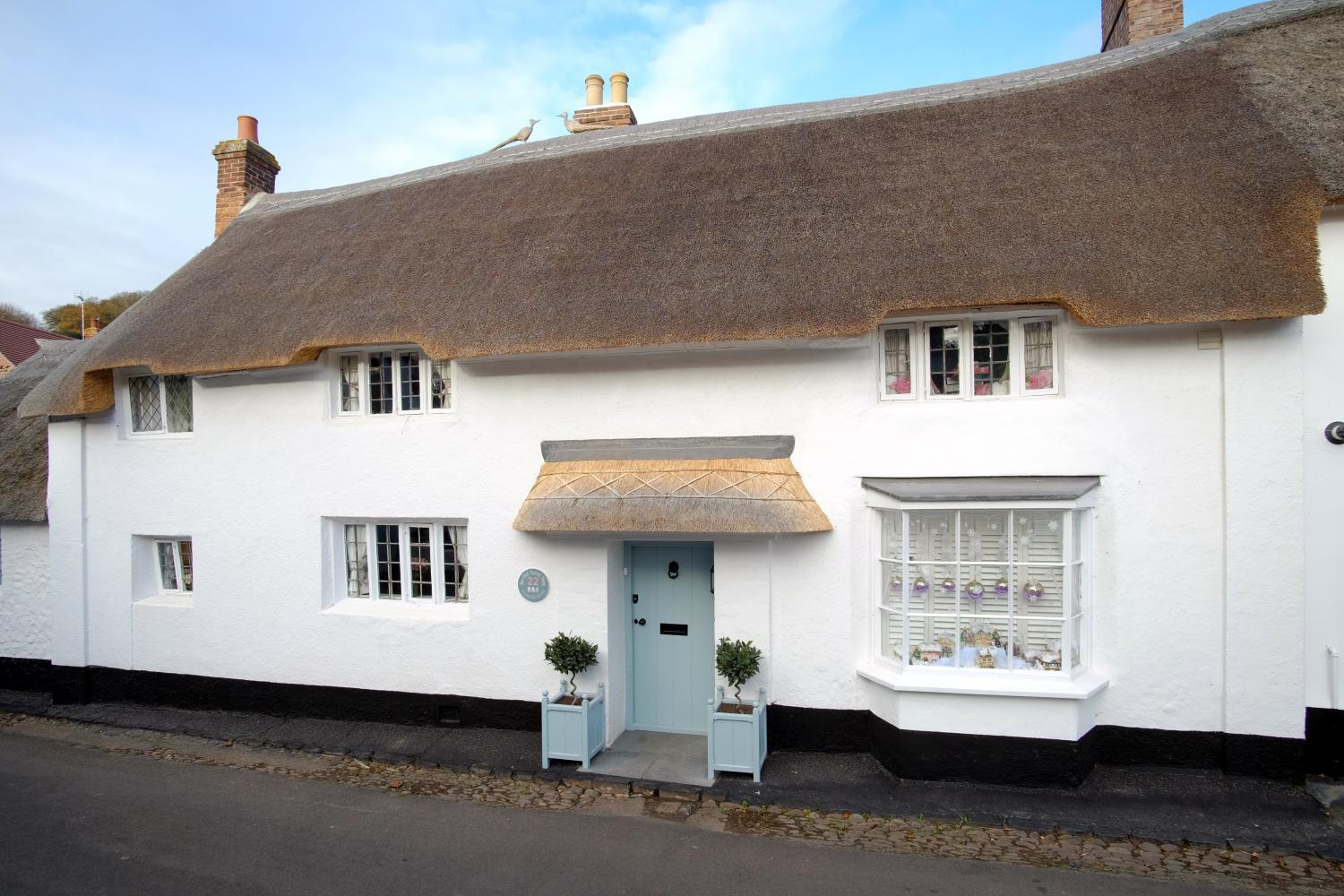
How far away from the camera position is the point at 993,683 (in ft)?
21.4

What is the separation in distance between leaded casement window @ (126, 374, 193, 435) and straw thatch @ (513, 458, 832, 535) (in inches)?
212

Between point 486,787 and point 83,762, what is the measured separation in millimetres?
4590

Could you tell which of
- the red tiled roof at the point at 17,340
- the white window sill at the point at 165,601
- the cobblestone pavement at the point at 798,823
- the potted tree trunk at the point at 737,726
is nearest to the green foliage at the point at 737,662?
the potted tree trunk at the point at 737,726

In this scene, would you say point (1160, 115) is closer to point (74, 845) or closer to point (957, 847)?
point (957, 847)

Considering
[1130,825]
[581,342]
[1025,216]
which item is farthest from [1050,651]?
[581,342]

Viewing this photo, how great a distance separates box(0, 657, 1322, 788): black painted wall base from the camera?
21.0ft

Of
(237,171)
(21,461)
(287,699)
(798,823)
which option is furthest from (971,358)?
(21,461)

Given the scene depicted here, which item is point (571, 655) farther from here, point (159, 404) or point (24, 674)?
point (24, 674)

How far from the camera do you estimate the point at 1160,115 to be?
7.26m

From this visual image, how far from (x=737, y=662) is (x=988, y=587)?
246 cm

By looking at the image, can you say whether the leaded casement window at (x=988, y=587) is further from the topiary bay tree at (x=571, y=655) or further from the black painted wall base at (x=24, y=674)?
the black painted wall base at (x=24, y=674)

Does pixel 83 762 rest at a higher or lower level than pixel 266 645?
lower

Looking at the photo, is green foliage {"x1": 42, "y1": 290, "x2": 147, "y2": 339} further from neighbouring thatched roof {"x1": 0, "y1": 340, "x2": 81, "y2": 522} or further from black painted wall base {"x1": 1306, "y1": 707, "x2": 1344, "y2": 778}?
black painted wall base {"x1": 1306, "y1": 707, "x2": 1344, "y2": 778}

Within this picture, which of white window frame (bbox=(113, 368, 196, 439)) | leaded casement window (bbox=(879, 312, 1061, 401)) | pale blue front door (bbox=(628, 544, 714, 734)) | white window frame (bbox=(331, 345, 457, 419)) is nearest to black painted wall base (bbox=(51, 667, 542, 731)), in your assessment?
pale blue front door (bbox=(628, 544, 714, 734))
